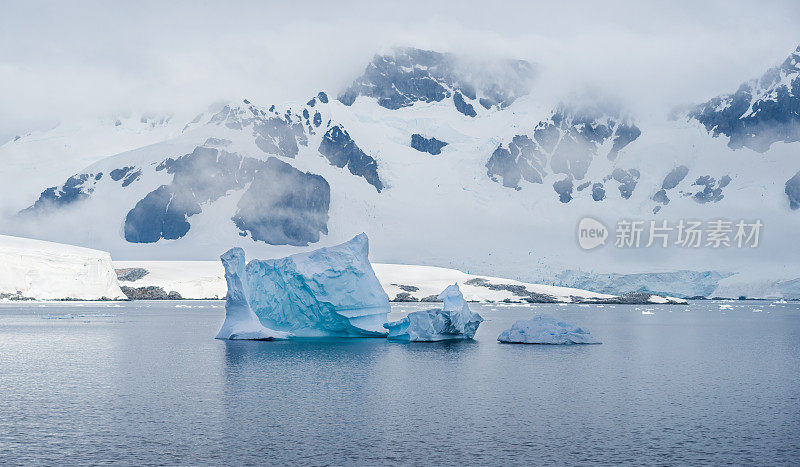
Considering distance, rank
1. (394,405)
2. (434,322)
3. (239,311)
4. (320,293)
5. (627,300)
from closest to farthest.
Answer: (394,405)
(434,322)
(320,293)
(239,311)
(627,300)

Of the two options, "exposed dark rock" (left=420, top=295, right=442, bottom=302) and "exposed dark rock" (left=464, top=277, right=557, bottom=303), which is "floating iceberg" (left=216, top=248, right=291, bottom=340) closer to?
"exposed dark rock" (left=420, top=295, right=442, bottom=302)

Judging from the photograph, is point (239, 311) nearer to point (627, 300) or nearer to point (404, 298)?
point (404, 298)

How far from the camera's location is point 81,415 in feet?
70.5

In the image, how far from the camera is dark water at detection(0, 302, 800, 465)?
17547 millimetres

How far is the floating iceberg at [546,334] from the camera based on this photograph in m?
45.4

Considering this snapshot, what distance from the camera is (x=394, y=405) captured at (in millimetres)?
23656

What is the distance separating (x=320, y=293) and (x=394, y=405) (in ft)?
78.6

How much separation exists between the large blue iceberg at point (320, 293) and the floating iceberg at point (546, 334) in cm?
759

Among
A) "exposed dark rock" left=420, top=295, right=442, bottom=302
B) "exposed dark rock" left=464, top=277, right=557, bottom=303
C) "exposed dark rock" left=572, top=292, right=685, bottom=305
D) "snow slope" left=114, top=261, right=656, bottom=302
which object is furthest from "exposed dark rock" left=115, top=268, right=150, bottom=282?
"exposed dark rock" left=572, top=292, right=685, bottom=305

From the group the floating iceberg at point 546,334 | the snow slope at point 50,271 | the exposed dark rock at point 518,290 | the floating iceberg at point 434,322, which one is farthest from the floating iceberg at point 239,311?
the exposed dark rock at point 518,290

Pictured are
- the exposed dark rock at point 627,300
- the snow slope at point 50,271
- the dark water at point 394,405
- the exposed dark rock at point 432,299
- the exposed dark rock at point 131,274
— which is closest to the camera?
the dark water at point 394,405

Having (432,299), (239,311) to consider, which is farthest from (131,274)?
(239,311)

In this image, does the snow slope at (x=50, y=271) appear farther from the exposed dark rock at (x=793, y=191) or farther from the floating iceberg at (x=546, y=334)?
the exposed dark rock at (x=793, y=191)

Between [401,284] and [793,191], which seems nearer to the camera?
[401,284]
